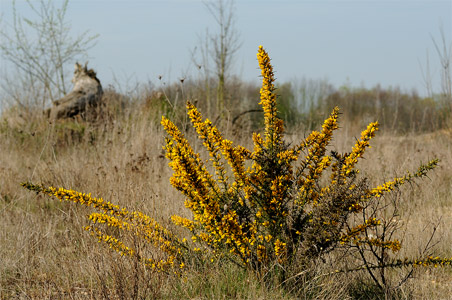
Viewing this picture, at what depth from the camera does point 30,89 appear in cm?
1386

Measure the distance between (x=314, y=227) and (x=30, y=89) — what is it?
511 inches

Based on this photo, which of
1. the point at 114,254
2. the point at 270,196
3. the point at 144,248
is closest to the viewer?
the point at 270,196

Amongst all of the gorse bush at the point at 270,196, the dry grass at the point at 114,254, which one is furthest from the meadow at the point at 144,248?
the gorse bush at the point at 270,196

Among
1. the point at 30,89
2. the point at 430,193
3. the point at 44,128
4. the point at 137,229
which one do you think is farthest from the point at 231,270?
the point at 30,89

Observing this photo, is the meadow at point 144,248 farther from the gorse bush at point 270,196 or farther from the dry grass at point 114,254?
the gorse bush at point 270,196

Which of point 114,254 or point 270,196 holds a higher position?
point 270,196

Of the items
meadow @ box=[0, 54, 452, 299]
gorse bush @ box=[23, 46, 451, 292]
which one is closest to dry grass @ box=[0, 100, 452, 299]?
meadow @ box=[0, 54, 452, 299]

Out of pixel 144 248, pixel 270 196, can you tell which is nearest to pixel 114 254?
pixel 144 248

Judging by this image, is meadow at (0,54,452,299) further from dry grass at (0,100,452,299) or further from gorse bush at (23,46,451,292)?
gorse bush at (23,46,451,292)

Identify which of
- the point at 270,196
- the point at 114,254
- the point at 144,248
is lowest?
the point at 114,254

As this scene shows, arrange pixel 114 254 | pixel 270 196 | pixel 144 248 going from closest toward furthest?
1. pixel 270 196
2. pixel 144 248
3. pixel 114 254

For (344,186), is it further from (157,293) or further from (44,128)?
(44,128)

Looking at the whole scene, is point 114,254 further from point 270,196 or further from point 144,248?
point 270,196

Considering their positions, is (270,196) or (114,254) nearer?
(270,196)
